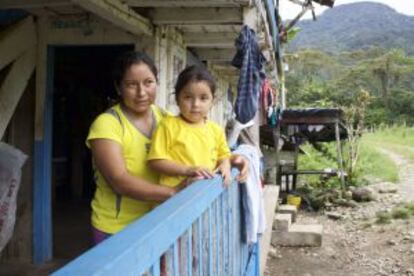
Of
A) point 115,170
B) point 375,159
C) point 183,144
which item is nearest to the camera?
point 115,170

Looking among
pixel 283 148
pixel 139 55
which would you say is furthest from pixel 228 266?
pixel 283 148

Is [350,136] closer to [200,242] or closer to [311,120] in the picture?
[311,120]

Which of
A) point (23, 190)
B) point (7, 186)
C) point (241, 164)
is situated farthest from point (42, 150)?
point (241, 164)

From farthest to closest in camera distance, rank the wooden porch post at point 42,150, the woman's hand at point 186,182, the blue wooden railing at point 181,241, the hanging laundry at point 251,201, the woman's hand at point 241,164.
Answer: the wooden porch post at point 42,150
the hanging laundry at point 251,201
the woman's hand at point 241,164
the woman's hand at point 186,182
the blue wooden railing at point 181,241

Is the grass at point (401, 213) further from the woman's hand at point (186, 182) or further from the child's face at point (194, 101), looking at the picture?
the woman's hand at point (186, 182)

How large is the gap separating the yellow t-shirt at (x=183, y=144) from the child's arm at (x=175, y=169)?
0.02 metres

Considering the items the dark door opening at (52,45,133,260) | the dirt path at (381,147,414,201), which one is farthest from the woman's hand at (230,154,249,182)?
the dirt path at (381,147,414,201)

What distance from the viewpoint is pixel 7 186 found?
3.85 m

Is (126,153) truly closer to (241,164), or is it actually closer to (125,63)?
(125,63)

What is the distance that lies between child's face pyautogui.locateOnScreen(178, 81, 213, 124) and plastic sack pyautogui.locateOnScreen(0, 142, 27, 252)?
75.9 inches

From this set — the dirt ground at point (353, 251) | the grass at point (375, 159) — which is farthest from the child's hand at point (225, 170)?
the grass at point (375, 159)

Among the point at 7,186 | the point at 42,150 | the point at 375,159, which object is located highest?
the point at 42,150

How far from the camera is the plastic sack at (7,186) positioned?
382 cm

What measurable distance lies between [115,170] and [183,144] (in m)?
0.47
